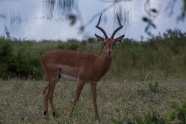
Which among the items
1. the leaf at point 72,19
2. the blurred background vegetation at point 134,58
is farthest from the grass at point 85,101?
the leaf at point 72,19

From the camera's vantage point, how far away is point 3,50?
1769cm

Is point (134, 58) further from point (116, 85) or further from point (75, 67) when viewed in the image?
point (75, 67)

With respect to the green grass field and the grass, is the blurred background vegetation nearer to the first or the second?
the green grass field

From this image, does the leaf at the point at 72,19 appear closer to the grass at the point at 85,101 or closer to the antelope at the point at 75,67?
the grass at the point at 85,101

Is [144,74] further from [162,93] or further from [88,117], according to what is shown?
[88,117]

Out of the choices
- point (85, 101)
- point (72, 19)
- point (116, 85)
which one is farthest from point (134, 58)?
point (72, 19)

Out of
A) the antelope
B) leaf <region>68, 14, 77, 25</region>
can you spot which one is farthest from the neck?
leaf <region>68, 14, 77, 25</region>

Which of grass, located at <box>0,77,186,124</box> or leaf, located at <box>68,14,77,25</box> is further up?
leaf, located at <box>68,14,77,25</box>

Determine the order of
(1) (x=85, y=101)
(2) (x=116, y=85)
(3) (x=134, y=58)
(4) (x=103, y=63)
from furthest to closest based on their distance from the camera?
1. (3) (x=134, y=58)
2. (2) (x=116, y=85)
3. (1) (x=85, y=101)
4. (4) (x=103, y=63)

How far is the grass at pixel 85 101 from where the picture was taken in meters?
9.32

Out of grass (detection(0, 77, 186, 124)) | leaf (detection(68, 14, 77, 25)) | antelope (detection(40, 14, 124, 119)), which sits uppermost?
leaf (detection(68, 14, 77, 25))

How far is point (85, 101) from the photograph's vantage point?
37.1 ft

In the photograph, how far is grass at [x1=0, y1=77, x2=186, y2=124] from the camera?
30.6 ft

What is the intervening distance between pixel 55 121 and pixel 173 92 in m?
4.52
